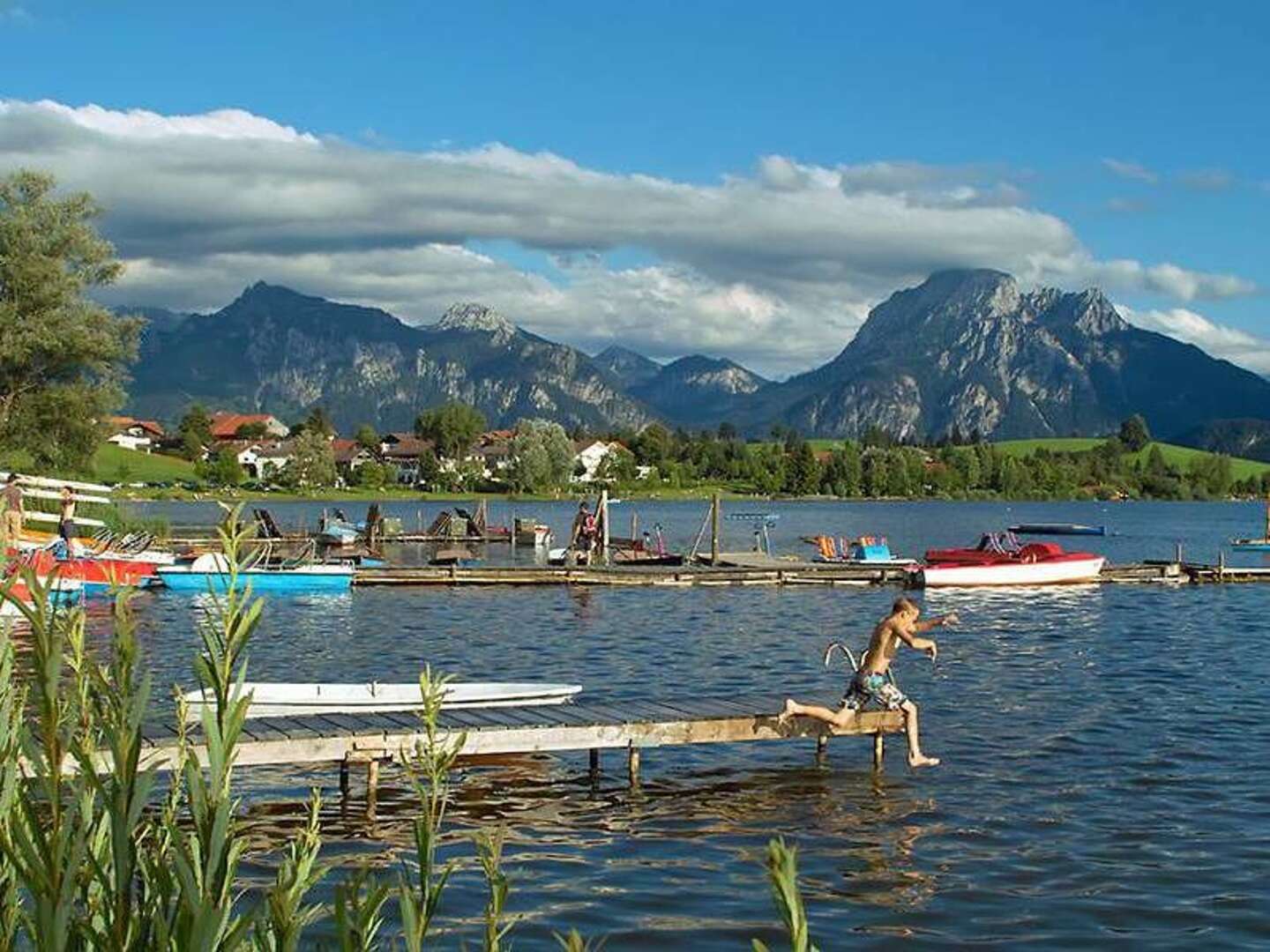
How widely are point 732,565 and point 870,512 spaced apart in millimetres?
117966

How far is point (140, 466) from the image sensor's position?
177 m

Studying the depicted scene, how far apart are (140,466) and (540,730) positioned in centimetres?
17172

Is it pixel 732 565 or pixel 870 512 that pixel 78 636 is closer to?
pixel 732 565

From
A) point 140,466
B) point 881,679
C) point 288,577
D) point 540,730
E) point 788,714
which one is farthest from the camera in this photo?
point 140,466

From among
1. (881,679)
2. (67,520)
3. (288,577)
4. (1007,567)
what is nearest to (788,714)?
(881,679)

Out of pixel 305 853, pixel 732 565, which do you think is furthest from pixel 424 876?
pixel 732 565

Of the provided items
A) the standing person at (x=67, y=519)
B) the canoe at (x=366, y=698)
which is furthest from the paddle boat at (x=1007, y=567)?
the canoe at (x=366, y=698)

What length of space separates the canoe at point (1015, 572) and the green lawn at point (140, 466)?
381 ft

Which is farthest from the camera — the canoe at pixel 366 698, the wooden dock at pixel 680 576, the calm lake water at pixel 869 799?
the wooden dock at pixel 680 576

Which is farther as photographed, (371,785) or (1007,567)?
(1007,567)

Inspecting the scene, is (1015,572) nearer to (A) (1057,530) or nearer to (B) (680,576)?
(B) (680,576)

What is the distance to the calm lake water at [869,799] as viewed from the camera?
45.7ft

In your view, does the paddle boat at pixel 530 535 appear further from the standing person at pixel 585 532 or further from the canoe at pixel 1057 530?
the canoe at pixel 1057 530

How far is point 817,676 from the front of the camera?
30594 millimetres
